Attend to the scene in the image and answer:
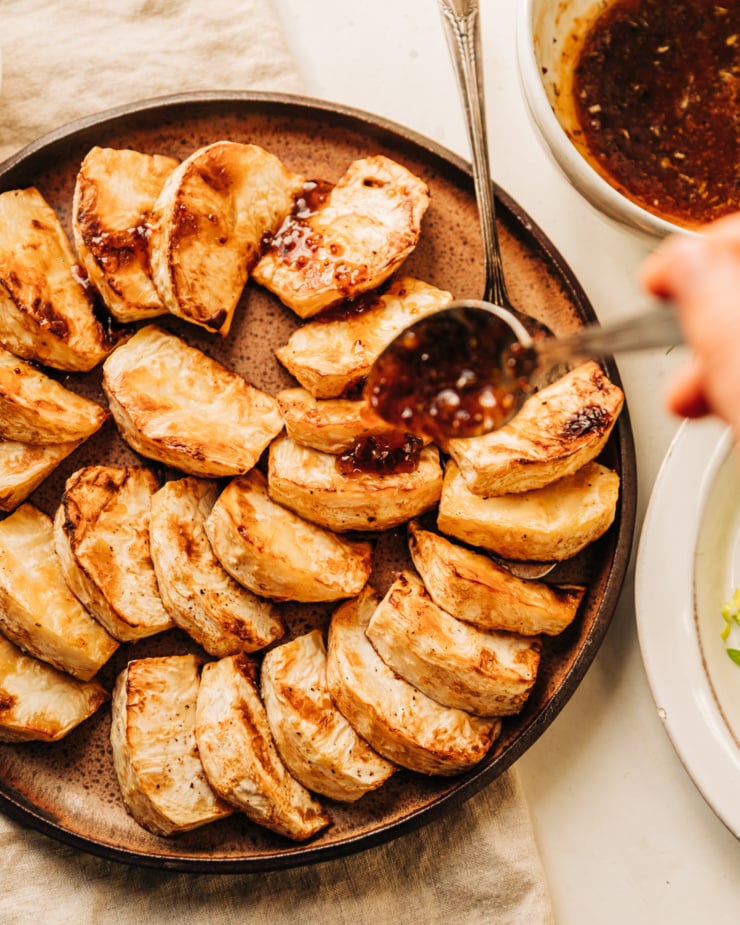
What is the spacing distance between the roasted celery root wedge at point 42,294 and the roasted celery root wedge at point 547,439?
4.34ft

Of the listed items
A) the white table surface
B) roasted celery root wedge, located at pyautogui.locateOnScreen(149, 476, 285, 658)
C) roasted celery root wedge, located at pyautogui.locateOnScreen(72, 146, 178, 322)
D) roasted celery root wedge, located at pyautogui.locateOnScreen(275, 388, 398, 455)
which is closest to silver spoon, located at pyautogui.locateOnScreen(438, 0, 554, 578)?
the white table surface

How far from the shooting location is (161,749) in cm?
297

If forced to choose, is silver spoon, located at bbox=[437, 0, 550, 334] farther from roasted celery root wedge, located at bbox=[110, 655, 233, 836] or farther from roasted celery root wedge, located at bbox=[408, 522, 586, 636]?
roasted celery root wedge, located at bbox=[110, 655, 233, 836]

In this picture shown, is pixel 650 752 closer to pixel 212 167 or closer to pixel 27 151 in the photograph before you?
pixel 212 167

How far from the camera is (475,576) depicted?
2.97 metres

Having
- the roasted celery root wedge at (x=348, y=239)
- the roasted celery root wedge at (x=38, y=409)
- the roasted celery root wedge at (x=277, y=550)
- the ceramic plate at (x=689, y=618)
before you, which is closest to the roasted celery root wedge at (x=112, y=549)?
the roasted celery root wedge at (x=38, y=409)

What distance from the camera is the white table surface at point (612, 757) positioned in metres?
3.40

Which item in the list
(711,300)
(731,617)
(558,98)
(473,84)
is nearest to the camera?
(711,300)

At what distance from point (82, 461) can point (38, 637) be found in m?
0.63

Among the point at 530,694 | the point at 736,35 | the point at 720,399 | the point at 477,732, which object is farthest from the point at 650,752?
the point at 736,35

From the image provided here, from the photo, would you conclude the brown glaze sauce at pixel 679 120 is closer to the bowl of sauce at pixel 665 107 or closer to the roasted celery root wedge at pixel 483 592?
the bowl of sauce at pixel 665 107

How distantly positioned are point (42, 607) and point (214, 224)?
1419mm

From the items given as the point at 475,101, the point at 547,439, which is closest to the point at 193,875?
the point at 547,439

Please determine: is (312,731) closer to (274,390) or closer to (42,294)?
(274,390)
